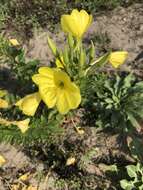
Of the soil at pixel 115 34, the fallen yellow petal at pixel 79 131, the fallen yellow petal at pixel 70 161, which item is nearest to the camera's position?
the fallen yellow petal at pixel 70 161

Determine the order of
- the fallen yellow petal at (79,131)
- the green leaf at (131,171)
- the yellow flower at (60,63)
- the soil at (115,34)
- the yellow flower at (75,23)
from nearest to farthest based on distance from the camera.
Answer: the yellow flower at (75,23), the yellow flower at (60,63), the green leaf at (131,171), the fallen yellow petal at (79,131), the soil at (115,34)

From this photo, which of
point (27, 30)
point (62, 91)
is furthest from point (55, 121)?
A: point (27, 30)

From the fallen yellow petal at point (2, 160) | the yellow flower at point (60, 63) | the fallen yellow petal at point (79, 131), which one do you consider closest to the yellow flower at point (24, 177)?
the fallen yellow petal at point (2, 160)

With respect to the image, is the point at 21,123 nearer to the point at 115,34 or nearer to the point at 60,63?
the point at 60,63

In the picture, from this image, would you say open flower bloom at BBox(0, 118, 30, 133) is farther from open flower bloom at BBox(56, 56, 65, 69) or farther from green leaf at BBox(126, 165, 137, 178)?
green leaf at BBox(126, 165, 137, 178)

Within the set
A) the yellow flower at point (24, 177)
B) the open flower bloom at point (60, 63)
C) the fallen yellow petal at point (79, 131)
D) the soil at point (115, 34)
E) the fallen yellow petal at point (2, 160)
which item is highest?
the open flower bloom at point (60, 63)

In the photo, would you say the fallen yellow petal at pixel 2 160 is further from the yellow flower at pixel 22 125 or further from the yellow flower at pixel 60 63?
the yellow flower at pixel 60 63

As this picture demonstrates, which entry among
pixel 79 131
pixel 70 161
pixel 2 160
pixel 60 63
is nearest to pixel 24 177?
pixel 2 160

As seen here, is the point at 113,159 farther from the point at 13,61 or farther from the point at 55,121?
the point at 13,61
